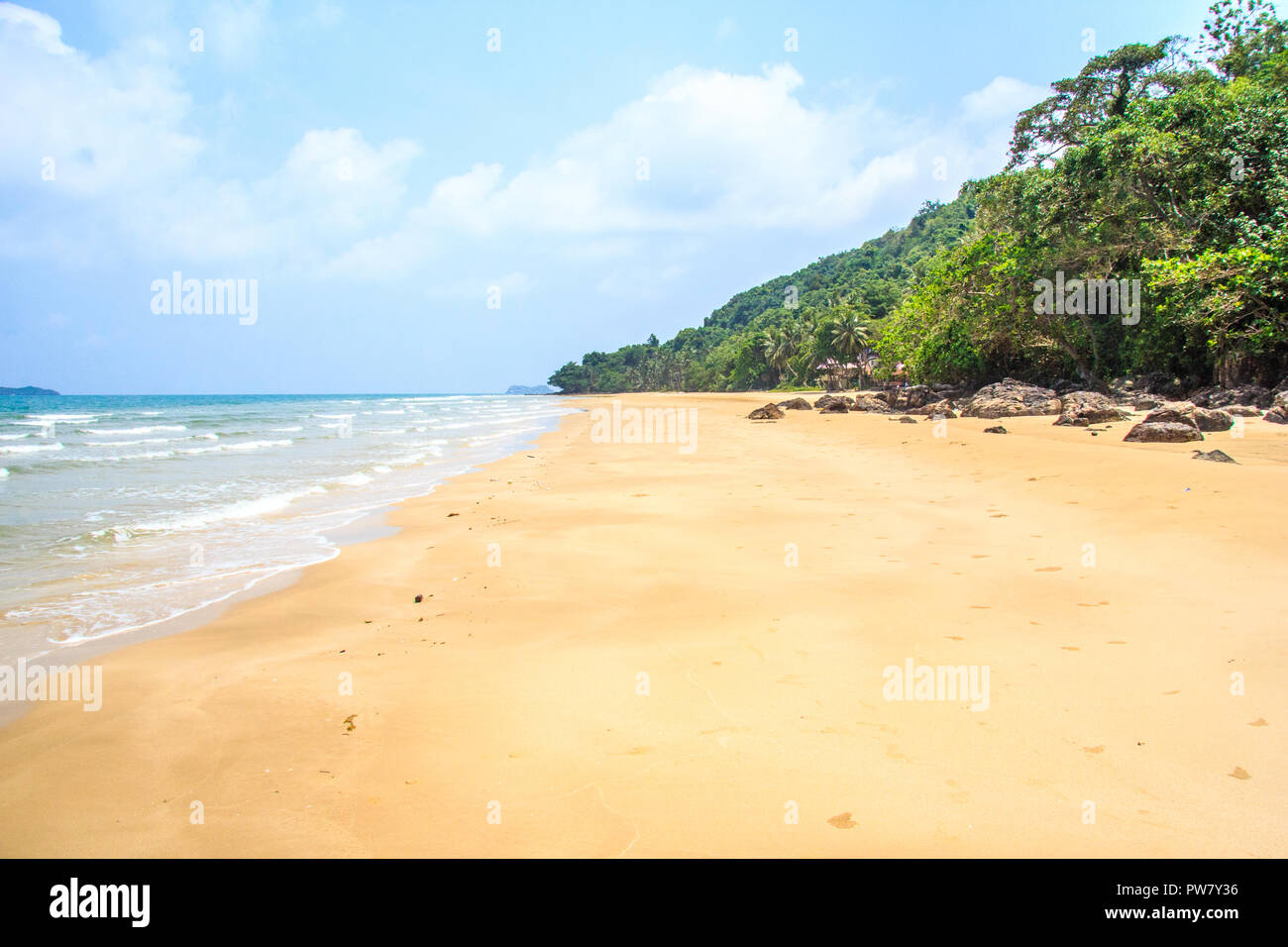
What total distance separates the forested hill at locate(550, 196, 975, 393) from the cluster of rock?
34.8 metres

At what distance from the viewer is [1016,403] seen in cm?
2341

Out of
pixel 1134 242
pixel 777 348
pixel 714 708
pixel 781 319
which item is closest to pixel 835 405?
pixel 1134 242

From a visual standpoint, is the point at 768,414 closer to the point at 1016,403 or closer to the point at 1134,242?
the point at 1016,403

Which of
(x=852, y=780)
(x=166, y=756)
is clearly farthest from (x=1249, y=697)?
(x=166, y=756)

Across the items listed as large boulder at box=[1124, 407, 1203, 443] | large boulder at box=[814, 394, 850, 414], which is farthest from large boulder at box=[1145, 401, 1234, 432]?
large boulder at box=[814, 394, 850, 414]

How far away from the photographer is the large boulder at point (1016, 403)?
22.9 metres

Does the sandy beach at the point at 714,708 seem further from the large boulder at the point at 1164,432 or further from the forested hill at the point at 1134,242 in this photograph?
the forested hill at the point at 1134,242

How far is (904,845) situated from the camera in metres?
2.39

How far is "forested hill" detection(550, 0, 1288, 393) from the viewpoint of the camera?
58.3 feet

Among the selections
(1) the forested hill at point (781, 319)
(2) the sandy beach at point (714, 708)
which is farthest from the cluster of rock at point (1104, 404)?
(1) the forested hill at point (781, 319)

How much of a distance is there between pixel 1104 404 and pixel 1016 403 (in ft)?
14.7

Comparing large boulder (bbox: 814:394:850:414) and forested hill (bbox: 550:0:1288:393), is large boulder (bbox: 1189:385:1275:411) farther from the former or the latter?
large boulder (bbox: 814:394:850:414)

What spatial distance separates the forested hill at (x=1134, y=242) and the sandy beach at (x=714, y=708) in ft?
47.3
